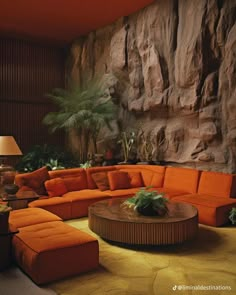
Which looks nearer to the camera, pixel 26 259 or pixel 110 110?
pixel 26 259

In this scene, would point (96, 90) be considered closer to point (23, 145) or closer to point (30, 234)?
point (23, 145)

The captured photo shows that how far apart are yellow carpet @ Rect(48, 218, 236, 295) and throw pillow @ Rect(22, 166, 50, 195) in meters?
1.68

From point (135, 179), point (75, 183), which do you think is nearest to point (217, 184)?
point (135, 179)

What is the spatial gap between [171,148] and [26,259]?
13.7 feet

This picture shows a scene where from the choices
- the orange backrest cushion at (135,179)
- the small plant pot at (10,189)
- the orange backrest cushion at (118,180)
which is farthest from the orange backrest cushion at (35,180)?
the orange backrest cushion at (135,179)

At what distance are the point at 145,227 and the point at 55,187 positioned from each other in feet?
6.90

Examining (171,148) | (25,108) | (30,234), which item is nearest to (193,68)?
(171,148)

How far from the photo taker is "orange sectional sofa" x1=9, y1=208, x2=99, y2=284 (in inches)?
108

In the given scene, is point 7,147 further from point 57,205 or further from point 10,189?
point 57,205

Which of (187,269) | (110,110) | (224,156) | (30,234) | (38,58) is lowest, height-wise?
(187,269)

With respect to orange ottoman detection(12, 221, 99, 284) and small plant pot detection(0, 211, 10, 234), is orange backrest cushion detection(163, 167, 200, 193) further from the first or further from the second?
small plant pot detection(0, 211, 10, 234)

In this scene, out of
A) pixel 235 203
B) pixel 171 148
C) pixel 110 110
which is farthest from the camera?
pixel 110 110

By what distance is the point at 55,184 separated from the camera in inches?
201

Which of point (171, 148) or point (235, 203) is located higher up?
point (171, 148)
